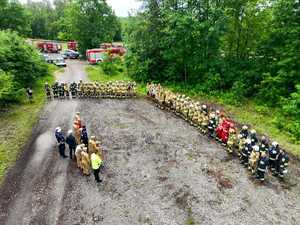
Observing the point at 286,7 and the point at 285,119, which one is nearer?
the point at 285,119

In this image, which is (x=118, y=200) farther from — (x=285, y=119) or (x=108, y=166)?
(x=285, y=119)

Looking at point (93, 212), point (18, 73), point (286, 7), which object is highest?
point (286, 7)

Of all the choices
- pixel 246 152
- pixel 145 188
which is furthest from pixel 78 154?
pixel 246 152

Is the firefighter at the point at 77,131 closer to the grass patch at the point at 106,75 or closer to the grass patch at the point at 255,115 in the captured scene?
the grass patch at the point at 255,115

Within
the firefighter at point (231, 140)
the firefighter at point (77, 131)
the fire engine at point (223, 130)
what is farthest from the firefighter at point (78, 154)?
the fire engine at point (223, 130)

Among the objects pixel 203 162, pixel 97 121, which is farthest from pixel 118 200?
pixel 97 121

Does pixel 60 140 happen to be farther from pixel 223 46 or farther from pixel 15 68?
pixel 223 46

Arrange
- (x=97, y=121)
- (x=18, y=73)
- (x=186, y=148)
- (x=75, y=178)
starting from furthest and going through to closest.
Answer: (x=18, y=73), (x=97, y=121), (x=186, y=148), (x=75, y=178)
